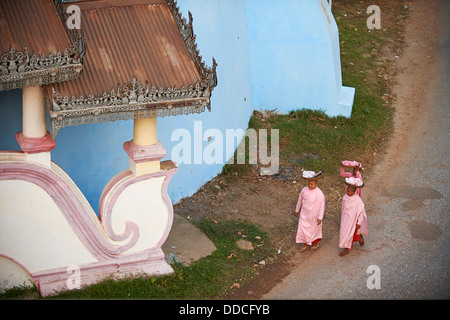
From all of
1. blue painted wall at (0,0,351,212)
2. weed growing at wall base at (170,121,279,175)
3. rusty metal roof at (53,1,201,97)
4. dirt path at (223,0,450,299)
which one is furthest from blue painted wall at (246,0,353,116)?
rusty metal roof at (53,1,201,97)

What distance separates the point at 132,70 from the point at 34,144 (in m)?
1.36

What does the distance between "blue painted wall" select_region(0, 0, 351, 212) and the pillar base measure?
3.99 ft

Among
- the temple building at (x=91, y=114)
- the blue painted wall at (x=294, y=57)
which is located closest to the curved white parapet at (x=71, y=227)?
the temple building at (x=91, y=114)

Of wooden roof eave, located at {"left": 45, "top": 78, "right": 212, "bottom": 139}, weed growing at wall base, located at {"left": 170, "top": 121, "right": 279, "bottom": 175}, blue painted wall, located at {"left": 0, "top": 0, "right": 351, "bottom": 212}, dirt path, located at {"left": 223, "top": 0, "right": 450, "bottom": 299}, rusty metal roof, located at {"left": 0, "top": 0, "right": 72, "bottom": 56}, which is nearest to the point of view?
rusty metal roof, located at {"left": 0, "top": 0, "right": 72, "bottom": 56}

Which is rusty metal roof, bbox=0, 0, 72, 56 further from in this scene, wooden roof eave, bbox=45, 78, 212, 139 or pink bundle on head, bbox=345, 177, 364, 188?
pink bundle on head, bbox=345, 177, 364, 188

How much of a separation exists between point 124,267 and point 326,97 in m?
7.31

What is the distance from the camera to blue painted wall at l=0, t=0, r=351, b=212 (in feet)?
28.0

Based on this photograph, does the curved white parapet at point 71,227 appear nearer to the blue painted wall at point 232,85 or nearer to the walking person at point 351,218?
the blue painted wall at point 232,85

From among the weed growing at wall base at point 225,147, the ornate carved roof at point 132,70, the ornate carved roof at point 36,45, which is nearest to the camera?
the ornate carved roof at point 36,45

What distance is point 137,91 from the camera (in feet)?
22.3

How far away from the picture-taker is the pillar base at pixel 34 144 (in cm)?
671

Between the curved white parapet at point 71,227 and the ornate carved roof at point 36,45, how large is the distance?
3.55 feet

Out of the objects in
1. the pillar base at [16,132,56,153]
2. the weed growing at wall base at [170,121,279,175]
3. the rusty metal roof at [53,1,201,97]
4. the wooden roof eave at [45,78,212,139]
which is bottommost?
the weed growing at wall base at [170,121,279,175]

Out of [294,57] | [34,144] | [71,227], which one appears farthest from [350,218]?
[294,57]
